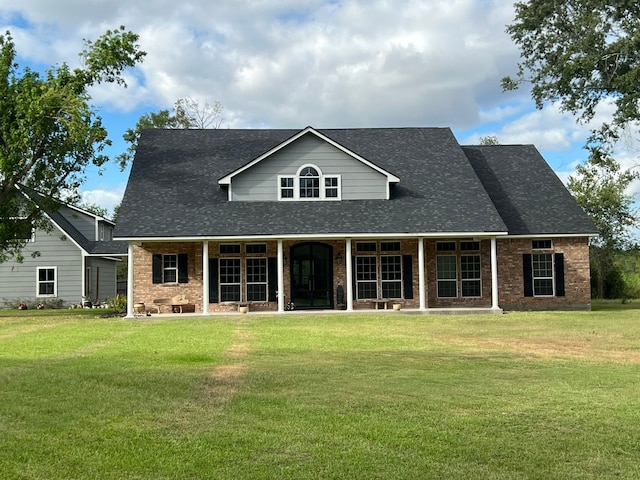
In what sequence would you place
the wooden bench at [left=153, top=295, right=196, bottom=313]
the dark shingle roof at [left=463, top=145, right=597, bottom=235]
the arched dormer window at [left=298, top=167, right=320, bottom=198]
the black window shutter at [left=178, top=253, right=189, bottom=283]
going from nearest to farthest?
the wooden bench at [left=153, top=295, right=196, bottom=313], the black window shutter at [left=178, top=253, right=189, bottom=283], the arched dormer window at [left=298, top=167, right=320, bottom=198], the dark shingle roof at [left=463, top=145, right=597, bottom=235]

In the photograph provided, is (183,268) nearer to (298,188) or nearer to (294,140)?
(298,188)

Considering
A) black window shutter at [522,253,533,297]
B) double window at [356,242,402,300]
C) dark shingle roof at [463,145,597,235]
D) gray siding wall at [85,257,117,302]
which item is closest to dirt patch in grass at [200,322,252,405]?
double window at [356,242,402,300]

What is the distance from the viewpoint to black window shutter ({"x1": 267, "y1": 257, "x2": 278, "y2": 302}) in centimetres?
2510

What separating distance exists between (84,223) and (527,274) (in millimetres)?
24241

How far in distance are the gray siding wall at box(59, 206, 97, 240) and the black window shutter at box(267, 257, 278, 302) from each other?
17388 millimetres

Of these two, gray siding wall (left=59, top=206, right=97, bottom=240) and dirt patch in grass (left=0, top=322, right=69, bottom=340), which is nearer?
dirt patch in grass (left=0, top=322, right=69, bottom=340)

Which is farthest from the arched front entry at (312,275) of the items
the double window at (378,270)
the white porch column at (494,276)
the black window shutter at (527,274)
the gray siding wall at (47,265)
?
the gray siding wall at (47,265)

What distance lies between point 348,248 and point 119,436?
1748 centimetres

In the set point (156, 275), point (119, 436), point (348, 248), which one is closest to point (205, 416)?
point (119, 436)

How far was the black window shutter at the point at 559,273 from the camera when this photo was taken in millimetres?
26125

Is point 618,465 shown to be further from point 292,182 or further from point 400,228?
point 292,182

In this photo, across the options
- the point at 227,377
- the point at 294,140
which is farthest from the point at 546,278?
the point at 227,377

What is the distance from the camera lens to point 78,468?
5.80 m

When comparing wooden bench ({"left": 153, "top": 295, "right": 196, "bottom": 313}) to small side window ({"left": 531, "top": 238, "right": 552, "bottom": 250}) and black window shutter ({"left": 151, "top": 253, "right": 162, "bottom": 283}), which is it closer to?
black window shutter ({"left": 151, "top": 253, "right": 162, "bottom": 283})
